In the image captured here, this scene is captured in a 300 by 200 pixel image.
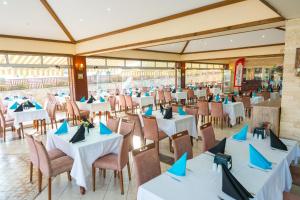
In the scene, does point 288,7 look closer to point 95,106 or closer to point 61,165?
point 61,165

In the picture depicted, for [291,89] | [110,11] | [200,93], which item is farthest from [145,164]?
[200,93]

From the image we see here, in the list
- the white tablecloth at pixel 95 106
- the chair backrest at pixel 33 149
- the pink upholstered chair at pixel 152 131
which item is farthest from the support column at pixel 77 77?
the chair backrest at pixel 33 149

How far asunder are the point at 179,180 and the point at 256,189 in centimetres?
67

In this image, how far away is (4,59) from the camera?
23.6 ft

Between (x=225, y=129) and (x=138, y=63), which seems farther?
(x=138, y=63)

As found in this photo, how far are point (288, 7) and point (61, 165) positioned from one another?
153 inches

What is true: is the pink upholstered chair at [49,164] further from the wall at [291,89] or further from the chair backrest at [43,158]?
the wall at [291,89]

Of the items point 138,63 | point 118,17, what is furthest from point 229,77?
point 118,17

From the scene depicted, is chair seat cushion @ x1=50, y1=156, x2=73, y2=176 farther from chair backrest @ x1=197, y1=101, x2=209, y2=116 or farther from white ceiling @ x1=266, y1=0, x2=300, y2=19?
chair backrest @ x1=197, y1=101, x2=209, y2=116

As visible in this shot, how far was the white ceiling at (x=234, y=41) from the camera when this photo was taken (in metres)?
8.50

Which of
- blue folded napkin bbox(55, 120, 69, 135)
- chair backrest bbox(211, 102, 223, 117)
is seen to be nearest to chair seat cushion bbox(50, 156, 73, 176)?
blue folded napkin bbox(55, 120, 69, 135)

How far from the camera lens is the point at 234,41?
9.77m

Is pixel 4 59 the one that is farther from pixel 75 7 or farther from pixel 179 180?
pixel 179 180

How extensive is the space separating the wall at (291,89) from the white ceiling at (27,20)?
691 cm
